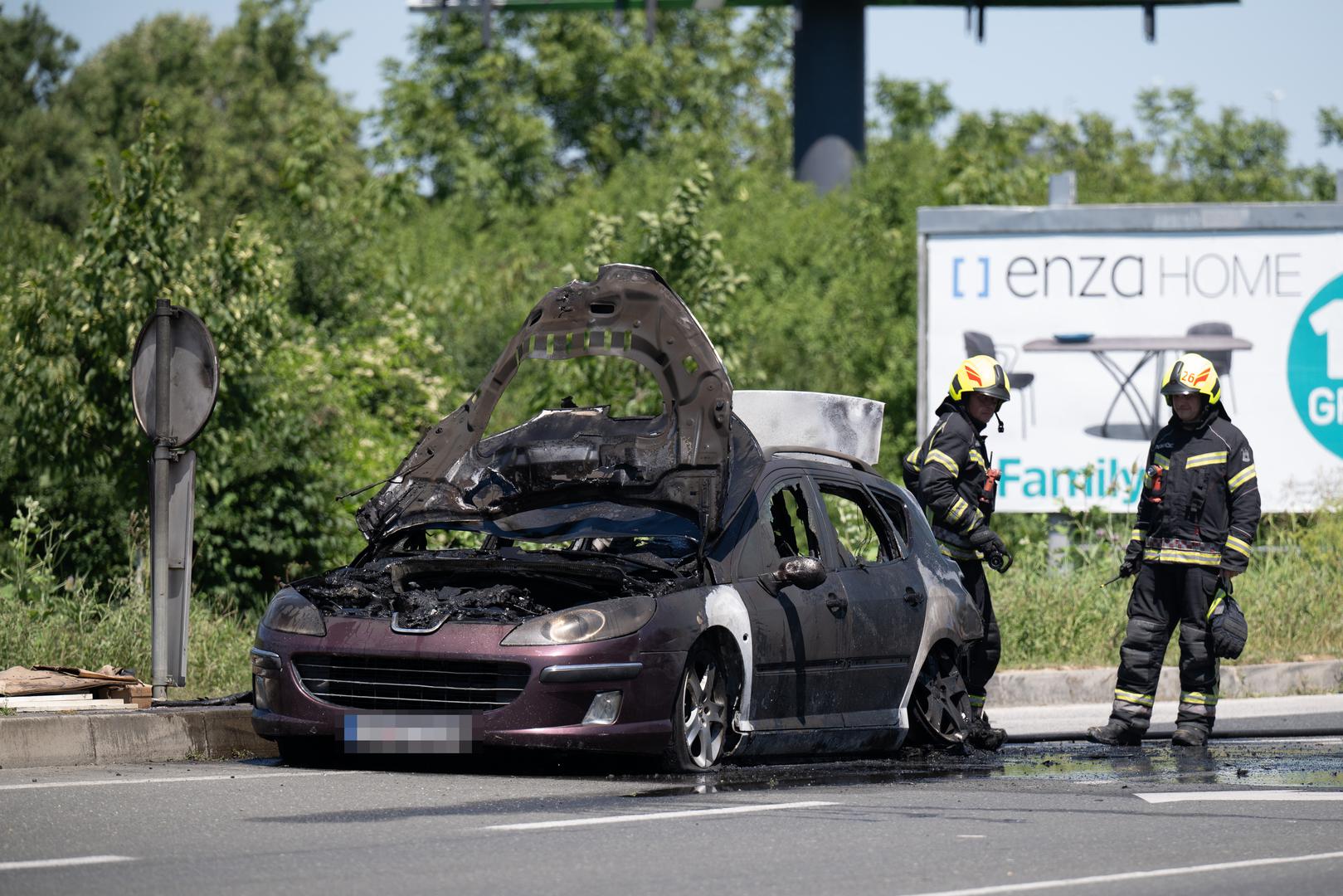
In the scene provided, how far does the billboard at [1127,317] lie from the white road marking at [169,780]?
46.4 feet

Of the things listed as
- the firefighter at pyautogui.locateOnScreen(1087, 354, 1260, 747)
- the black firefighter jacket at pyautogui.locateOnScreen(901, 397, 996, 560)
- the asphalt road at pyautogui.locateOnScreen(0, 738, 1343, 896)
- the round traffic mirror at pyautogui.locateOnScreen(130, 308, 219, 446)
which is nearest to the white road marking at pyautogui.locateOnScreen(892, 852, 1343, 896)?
the asphalt road at pyautogui.locateOnScreen(0, 738, 1343, 896)

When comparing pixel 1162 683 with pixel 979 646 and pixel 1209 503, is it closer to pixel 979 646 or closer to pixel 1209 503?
pixel 1209 503

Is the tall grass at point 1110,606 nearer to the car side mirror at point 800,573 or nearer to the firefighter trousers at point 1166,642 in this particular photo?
the firefighter trousers at point 1166,642

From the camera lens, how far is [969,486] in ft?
36.8

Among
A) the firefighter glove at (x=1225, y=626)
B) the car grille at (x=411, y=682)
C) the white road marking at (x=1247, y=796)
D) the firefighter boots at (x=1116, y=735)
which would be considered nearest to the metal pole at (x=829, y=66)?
the firefighter glove at (x=1225, y=626)

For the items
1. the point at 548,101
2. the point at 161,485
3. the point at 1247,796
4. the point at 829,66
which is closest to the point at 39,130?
the point at 548,101

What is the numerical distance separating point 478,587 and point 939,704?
2772mm

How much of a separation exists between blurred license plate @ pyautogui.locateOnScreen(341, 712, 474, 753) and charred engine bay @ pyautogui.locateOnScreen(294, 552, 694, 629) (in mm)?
381

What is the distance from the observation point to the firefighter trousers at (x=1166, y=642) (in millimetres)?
10930

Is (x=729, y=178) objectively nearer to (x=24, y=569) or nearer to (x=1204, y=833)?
(x=24, y=569)

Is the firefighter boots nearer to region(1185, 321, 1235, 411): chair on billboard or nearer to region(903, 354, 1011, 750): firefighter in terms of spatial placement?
region(903, 354, 1011, 750): firefighter

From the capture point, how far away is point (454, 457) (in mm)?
9859

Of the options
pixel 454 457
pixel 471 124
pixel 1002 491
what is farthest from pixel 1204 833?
pixel 471 124

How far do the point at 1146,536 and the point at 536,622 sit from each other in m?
4.32
